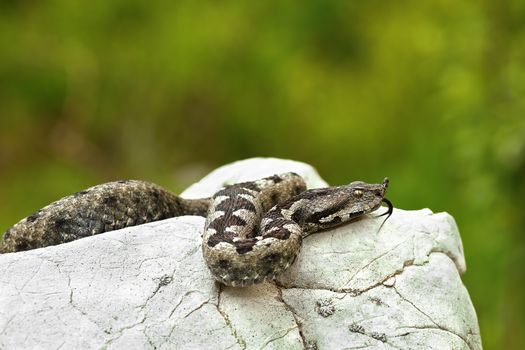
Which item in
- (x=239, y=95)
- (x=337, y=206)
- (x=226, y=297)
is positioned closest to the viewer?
(x=226, y=297)

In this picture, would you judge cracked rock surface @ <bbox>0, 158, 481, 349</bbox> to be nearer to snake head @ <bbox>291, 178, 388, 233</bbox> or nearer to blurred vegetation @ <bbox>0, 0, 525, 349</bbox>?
snake head @ <bbox>291, 178, 388, 233</bbox>

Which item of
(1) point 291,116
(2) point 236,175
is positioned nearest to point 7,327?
(2) point 236,175

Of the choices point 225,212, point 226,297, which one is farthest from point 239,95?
point 226,297

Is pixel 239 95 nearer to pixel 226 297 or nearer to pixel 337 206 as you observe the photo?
pixel 337 206

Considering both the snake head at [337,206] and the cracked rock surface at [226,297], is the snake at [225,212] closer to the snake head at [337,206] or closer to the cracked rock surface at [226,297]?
the snake head at [337,206]

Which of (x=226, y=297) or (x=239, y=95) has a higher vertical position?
(x=239, y=95)

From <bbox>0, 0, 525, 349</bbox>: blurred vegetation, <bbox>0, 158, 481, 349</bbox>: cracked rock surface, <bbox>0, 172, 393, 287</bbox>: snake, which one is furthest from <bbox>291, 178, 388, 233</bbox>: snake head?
<bbox>0, 0, 525, 349</bbox>: blurred vegetation

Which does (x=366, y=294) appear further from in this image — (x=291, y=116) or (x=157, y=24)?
(x=157, y=24)
